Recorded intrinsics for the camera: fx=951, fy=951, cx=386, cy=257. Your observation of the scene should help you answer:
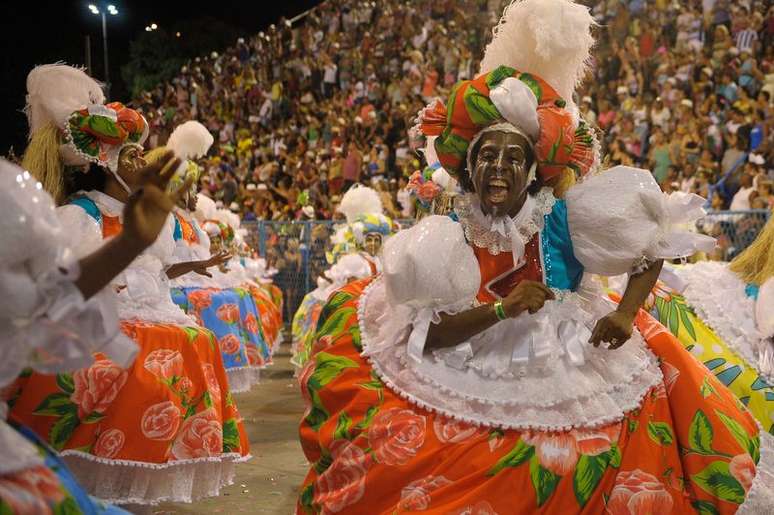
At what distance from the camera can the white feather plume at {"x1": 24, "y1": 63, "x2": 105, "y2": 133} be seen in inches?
172

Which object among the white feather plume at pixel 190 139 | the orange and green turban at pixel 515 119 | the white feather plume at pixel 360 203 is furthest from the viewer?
the white feather plume at pixel 360 203

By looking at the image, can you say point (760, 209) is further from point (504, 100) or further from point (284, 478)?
point (504, 100)

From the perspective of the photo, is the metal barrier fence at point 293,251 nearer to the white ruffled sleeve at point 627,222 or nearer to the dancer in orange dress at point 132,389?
the dancer in orange dress at point 132,389

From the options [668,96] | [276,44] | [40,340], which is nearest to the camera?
[40,340]

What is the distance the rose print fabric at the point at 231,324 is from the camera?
830 centimetres

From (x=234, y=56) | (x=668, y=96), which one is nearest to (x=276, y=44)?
(x=234, y=56)

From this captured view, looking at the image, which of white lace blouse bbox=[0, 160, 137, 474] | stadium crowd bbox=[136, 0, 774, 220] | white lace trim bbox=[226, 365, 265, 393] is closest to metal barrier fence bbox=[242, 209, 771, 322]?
stadium crowd bbox=[136, 0, 774, 220]

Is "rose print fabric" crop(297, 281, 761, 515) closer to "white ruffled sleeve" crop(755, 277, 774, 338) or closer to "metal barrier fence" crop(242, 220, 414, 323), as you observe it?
"white ruffled sleeve" crop(755, 277, 774, 338)

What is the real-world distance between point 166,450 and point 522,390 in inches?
72.6

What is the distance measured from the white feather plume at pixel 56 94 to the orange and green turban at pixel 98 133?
66mm

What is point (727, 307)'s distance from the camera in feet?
14.9

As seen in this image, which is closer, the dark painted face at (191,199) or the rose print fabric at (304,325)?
the dark painted face at (191,199)

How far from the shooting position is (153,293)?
14.3 feet

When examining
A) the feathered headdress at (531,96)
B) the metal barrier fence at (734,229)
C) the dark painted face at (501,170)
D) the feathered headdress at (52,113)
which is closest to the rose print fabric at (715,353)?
the feathered headdress at (531,96)
